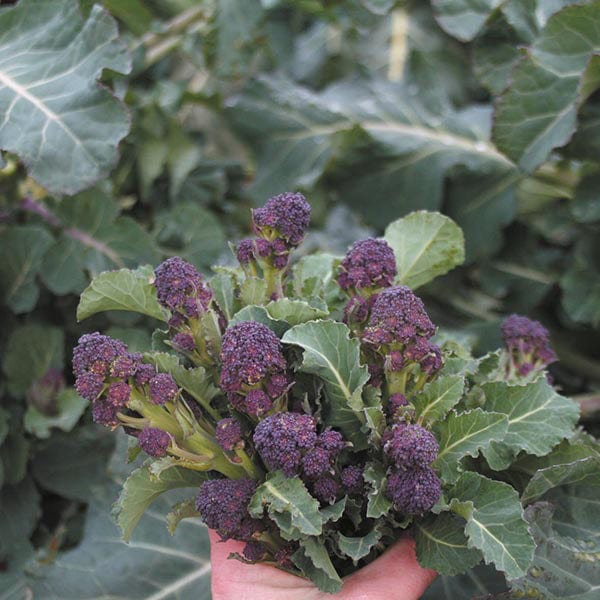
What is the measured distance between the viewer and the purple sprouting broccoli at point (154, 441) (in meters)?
0.52

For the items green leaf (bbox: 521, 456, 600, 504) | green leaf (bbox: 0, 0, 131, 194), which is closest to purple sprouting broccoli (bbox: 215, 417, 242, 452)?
green leaf (bbox: 521, 456, 600, 504)

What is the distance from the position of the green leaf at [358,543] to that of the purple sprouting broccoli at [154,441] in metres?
0.14

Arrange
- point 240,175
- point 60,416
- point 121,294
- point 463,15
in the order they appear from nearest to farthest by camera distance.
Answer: point 121,294
point 60,416
point 463,15
point 240,175

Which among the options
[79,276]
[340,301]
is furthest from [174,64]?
[340,301]

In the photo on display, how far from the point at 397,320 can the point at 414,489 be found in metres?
0.12

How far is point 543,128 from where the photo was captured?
1.00 m

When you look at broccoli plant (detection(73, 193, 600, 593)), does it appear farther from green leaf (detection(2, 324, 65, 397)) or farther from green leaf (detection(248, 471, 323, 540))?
green leaf (detection(2, 324, 65, 397))

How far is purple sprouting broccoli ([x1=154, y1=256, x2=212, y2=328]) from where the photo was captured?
580 millimetres

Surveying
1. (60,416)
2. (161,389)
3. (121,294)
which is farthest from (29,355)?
(161,389)

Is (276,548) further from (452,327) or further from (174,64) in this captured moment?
(174,64)

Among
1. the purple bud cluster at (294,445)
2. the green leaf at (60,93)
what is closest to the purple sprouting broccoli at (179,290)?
the purple bud cluster at (294,445)

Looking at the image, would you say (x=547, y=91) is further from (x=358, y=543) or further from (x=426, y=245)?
(x=358, y=543)

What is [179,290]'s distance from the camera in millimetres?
580

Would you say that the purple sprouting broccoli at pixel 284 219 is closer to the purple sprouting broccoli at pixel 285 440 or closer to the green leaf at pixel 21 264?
the purple sprouting broccoli at pixel 285 440
